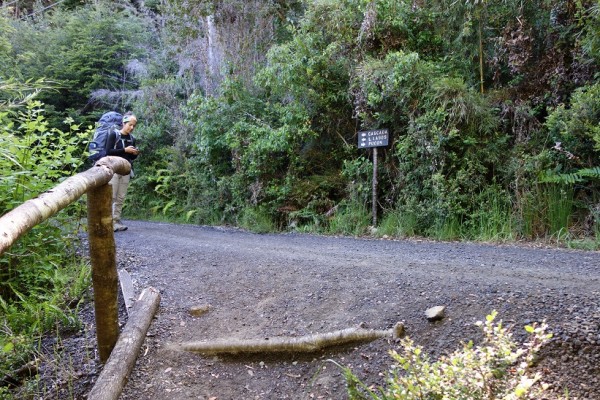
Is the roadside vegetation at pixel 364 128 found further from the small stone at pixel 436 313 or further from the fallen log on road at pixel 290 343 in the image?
the small stone at pixel 436 313

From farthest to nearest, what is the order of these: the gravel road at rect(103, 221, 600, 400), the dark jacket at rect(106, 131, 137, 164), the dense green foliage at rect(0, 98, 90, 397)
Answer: the dark jacket at rect(106, 131, 137, 164) < the dense green foliage at rect(0, 98, 90, 397) < the gravel road at rect(103, 221, 600, 400)

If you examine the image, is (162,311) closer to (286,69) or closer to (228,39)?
Answer: (286,69)

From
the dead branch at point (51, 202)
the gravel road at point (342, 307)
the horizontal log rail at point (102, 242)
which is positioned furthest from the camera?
the horizontal log rail at point (102, 242)

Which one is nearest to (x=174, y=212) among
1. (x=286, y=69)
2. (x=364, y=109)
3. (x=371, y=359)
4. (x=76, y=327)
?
(x=286, y=69)

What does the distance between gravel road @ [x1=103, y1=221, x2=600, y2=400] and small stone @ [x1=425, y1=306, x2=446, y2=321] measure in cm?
4

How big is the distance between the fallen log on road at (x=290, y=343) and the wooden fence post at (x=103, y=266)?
16.9 inches

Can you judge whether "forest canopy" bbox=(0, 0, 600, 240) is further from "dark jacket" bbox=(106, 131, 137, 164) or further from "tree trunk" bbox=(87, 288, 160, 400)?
"tree trunk" bbox=(87, 288, 160, 400)

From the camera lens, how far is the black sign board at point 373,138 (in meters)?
7.56

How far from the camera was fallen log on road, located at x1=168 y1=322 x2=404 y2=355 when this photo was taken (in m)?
2.80

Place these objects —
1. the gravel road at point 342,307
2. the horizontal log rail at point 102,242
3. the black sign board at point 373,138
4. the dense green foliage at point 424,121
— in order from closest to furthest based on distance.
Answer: the gravel road at point 342,307 → the horizontal log rail at point 102,242 → the dense green foliage at point 424,121 → the black sign board at point 373,138

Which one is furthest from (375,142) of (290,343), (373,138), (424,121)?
(290,343)

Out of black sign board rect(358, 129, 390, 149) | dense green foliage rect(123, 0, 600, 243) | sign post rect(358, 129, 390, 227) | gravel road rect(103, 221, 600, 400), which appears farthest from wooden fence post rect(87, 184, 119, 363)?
black sign board rect(358, 129, 390, 149)

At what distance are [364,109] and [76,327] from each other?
5.93 m

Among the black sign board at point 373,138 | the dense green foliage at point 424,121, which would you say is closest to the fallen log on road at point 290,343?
the dense green foliage at point 424,121
